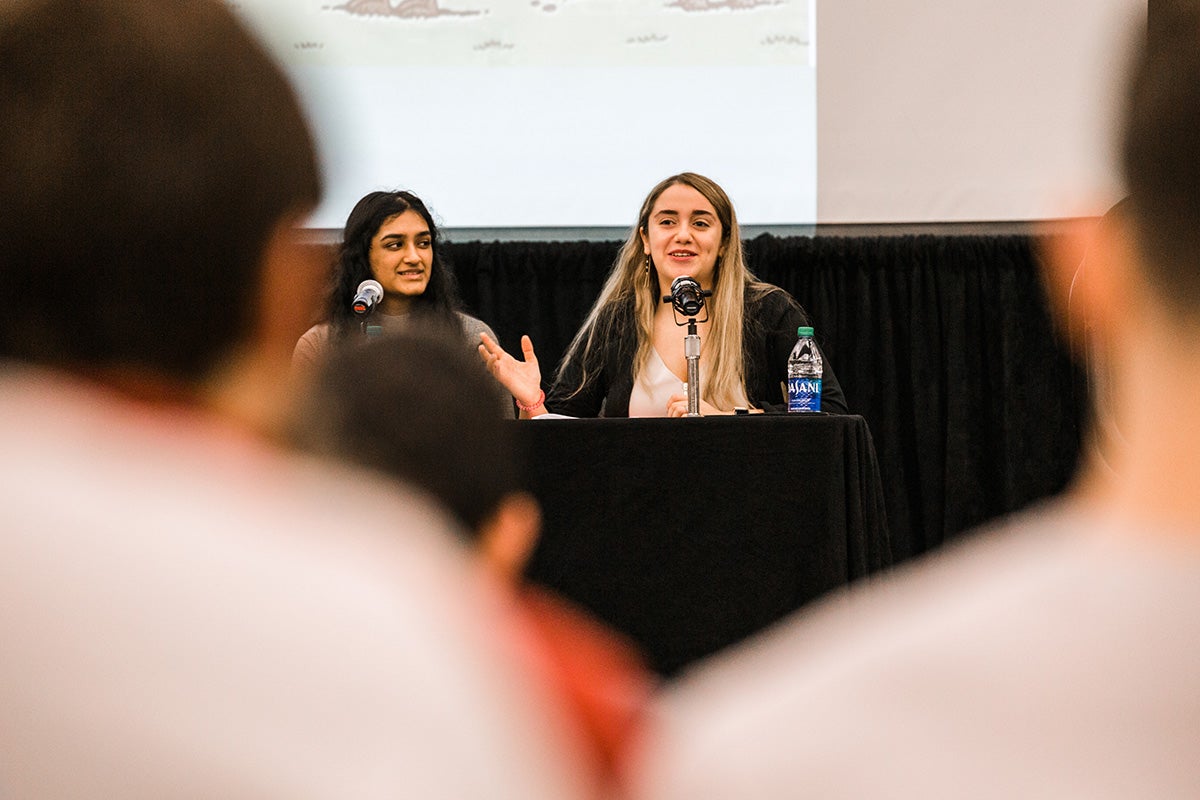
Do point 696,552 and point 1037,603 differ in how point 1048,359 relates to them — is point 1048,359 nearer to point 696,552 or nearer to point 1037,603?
point 696,552

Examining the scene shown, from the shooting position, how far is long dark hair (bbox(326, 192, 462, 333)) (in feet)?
10.7

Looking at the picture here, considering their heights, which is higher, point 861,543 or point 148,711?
point 148,711

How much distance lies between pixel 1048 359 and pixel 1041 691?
13.3ft

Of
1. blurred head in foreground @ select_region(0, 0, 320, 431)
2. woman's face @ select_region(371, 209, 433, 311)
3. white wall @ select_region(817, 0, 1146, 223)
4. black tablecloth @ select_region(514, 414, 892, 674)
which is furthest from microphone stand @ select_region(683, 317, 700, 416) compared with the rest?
blurred head in foreground @ select_region(0, 0, 320, 431)

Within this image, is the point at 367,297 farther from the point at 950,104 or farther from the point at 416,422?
the point at 416,422

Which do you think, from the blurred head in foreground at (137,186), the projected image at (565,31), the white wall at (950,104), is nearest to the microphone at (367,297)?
the projected image at (565,31)

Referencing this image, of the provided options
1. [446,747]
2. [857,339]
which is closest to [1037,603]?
[446,747]

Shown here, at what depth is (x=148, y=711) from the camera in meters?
0.39

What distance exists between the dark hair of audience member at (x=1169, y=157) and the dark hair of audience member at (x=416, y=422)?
326 millimetres

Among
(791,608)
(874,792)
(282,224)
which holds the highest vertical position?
(282,224)

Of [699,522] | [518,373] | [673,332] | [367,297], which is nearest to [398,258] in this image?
[367,297]

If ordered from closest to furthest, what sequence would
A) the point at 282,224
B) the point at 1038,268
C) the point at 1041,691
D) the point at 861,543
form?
1. the point at 1041,691
2. the point at 282,224
3. the point at 861,543
4. the point at 1038,268

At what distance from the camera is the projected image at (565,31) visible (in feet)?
13.2

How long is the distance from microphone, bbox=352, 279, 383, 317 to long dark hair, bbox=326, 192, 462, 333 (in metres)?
0.12
